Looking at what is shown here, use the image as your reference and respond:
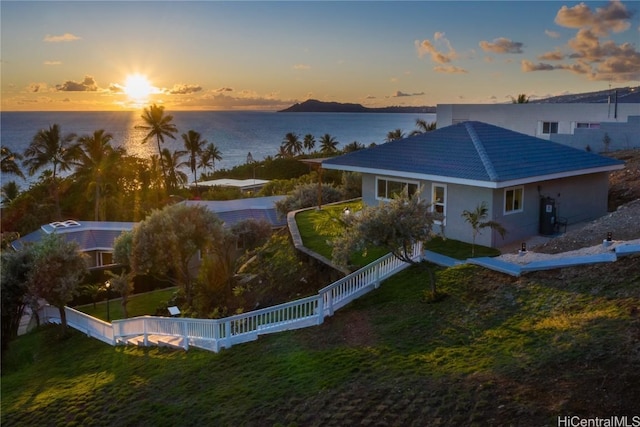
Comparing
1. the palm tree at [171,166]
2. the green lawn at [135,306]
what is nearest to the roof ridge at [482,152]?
the green lawn at [135,306]

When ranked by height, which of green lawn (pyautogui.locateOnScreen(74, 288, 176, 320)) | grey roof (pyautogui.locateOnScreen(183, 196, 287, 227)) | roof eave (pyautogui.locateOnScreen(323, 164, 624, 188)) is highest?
roof eave (pyautogui.locateOnScreen(323, 164, 624, 188))

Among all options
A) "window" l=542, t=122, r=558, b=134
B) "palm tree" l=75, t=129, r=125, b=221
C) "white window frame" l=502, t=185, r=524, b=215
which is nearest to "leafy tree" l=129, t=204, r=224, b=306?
"white window frame" l=502, t=185, r=524, b=215

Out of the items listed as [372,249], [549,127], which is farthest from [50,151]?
[549,127]

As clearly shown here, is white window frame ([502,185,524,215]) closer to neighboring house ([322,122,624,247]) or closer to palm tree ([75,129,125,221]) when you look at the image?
neighboring house ([322,122,624,247])

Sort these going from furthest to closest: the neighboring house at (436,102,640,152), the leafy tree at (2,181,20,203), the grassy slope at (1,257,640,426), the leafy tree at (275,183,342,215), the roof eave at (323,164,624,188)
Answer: the leafy tree at (2,181,20,203), the neighboring house at (436,102,640,152), the leafy tree at (275,183,342,215), the roof eave at (323,164,624,188), the grassy slope at (1,257,640,426)

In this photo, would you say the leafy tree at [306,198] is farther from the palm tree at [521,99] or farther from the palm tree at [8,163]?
the palm tree at [521,99]

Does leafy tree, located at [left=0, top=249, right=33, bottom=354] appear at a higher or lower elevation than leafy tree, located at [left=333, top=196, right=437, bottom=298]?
lower
